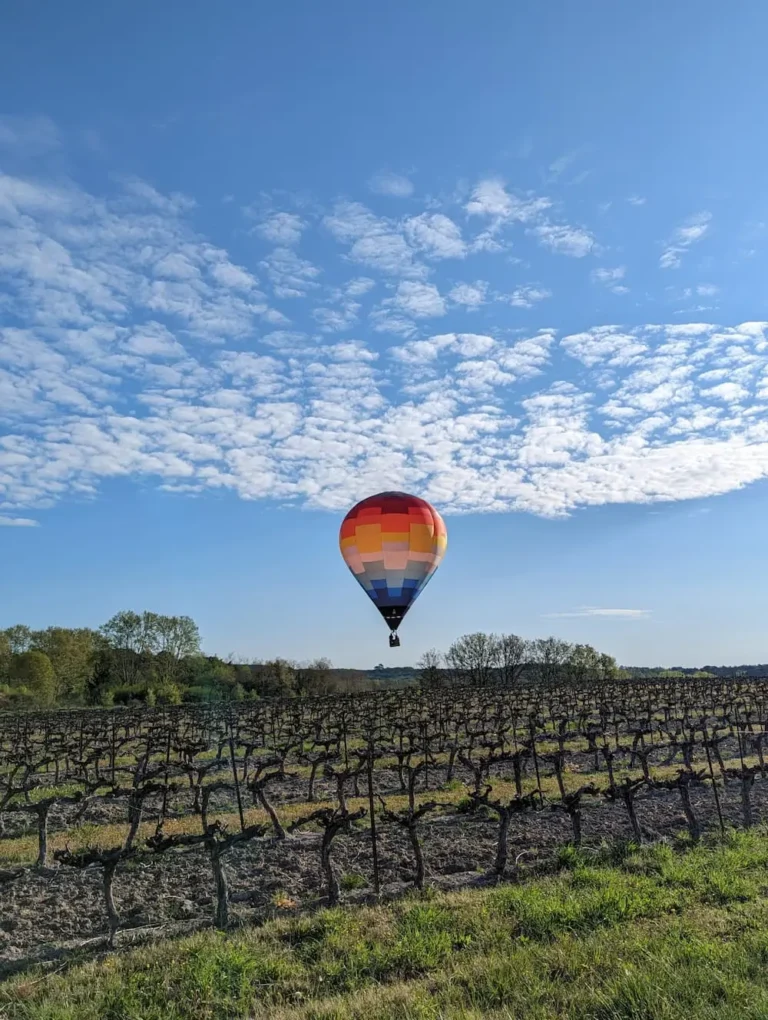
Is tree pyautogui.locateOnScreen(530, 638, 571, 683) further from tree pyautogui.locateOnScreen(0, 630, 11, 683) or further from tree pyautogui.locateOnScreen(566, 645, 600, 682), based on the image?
tree pyautogui.locateOnScreen(0, 630, 11, 683)

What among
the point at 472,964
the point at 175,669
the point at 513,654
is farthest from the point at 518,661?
the point at 472,964

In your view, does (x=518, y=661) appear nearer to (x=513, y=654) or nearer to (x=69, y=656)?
(x=513, y=654)

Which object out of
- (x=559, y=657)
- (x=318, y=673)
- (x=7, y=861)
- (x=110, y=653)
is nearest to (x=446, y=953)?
(x=7, y=861)

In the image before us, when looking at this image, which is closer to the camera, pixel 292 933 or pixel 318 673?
pixel 292 933

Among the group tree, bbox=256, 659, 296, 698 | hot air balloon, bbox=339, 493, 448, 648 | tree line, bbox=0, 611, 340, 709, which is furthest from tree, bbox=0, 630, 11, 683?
hot air balloon, bbox=339, 493, 448, 648

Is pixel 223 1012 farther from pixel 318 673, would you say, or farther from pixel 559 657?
pixel 559 657

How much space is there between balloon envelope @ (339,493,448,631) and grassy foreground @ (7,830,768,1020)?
8789 millimetres

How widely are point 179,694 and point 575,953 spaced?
61.2m

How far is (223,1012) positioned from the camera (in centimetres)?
640

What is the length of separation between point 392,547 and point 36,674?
6418 centimetres

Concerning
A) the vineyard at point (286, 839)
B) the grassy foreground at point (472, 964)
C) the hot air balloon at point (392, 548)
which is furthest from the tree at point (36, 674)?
the grassy foreground at point (472, 964)

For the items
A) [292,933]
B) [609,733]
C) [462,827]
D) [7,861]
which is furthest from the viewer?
[609,733]

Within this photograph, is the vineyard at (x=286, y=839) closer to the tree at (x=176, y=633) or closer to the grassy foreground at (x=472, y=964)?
the grassy foreground at (x=472, y=964)

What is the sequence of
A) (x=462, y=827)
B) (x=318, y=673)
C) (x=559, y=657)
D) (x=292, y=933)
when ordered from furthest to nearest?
(x=559, y=657) < (x=318, y=673) < (x=462, y=827) < (x=292, y=933)
